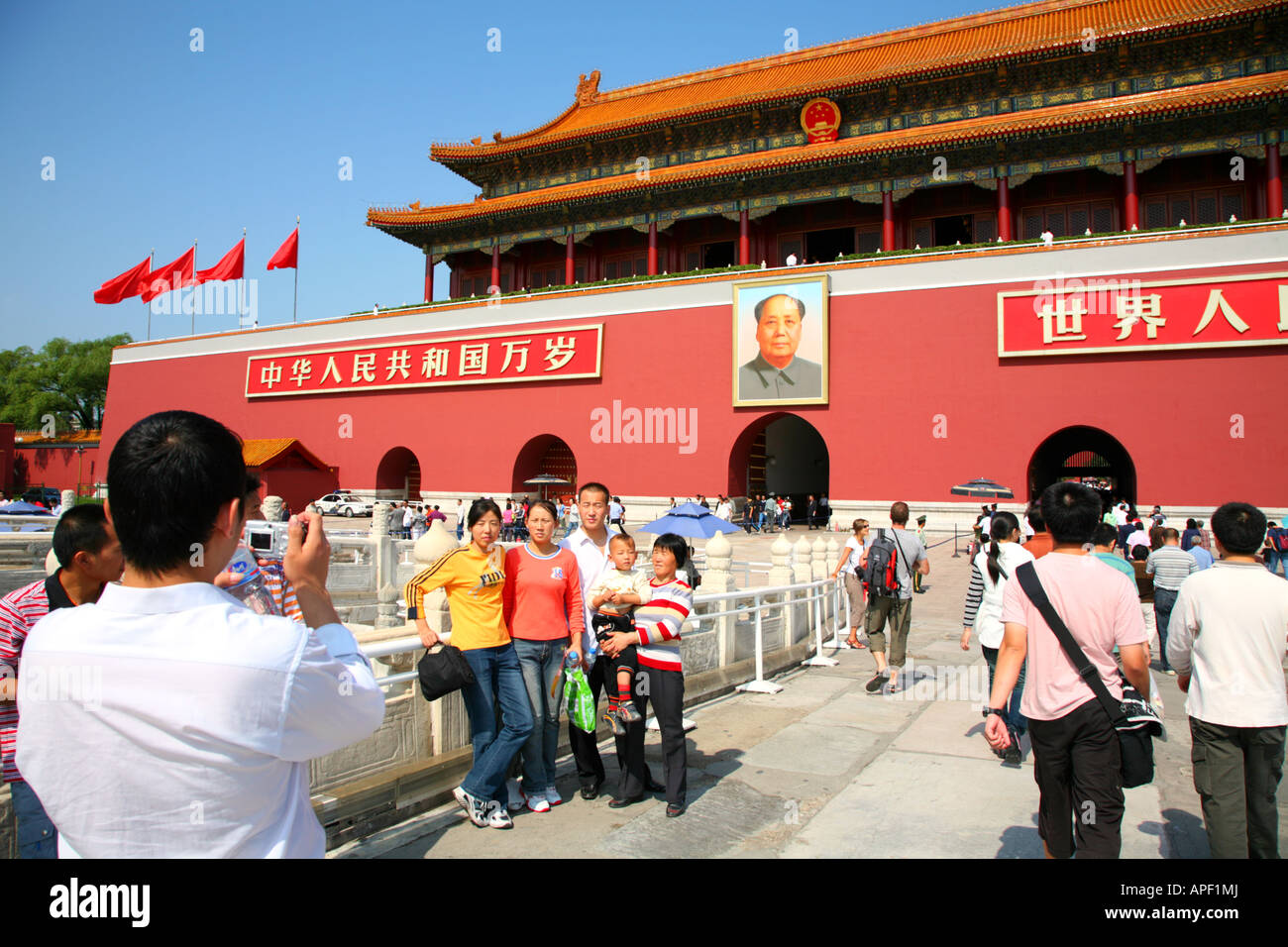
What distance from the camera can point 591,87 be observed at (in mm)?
28234

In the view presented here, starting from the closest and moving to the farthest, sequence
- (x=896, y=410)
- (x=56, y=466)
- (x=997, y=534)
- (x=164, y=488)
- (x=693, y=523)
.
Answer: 1. (x=164, y=488)
2. (x=997, y=534)
3. (x=693, y=523)
4. (x=896, y=410)
5. (x=56, y=466)

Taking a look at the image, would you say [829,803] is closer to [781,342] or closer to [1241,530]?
[1241,530]

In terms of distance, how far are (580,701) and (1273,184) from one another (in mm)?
20434

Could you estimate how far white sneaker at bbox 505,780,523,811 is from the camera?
12.8 feet

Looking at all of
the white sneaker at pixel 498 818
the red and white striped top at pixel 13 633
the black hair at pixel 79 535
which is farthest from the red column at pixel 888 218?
the red and white striped top at pixel 13 633

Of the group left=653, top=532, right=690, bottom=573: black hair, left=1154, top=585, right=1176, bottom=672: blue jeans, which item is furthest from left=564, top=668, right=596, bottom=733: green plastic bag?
left=1154, top=585, right=1176, bottom=672: blue jeans

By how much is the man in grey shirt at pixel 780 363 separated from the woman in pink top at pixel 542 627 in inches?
621

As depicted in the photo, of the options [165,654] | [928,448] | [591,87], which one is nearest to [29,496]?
[591,87]

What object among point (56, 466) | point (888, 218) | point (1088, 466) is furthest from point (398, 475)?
point (1088, 466)

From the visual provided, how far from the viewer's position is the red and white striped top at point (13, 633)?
2561mm

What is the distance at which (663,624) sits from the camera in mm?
4020

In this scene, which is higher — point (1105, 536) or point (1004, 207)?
point (1004, 207)

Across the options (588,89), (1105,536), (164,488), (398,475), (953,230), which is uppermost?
(588,89)

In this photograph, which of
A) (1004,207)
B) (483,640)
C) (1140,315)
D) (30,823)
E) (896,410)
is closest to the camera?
(30,823)
